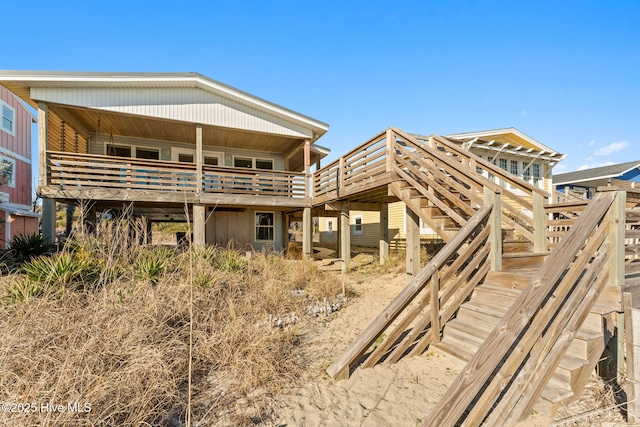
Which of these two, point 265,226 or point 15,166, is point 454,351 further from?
point 15,166

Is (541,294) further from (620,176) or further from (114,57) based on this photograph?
(620,176)

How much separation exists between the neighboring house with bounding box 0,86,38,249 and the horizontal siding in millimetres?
9868

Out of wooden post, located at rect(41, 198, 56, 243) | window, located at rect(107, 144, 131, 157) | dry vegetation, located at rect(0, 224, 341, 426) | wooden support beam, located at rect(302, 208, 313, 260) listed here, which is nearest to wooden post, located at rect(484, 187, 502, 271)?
dry vegetation, located at rect(0, 224, 341, 426)

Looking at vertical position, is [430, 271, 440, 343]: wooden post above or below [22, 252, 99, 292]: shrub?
below

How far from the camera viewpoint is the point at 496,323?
11.1ft

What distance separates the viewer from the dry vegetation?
244 cm

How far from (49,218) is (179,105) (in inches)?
215

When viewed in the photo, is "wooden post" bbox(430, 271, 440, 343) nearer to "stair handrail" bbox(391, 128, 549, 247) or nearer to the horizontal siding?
"stair handrail" bbox(391, 128, 549, 247)

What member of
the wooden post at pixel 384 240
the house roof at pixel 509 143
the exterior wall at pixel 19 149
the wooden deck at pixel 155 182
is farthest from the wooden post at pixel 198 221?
the exterior wall at pixel 19 149

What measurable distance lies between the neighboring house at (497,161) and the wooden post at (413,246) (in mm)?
8553

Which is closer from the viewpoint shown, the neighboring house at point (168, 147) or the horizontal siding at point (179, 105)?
the neighboring house at point (168, 147)

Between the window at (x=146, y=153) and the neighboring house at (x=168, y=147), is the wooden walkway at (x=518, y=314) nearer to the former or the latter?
the neighboring house at (x=168, y=147)

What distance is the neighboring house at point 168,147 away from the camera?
343 inches

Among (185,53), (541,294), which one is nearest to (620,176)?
(541,294)
